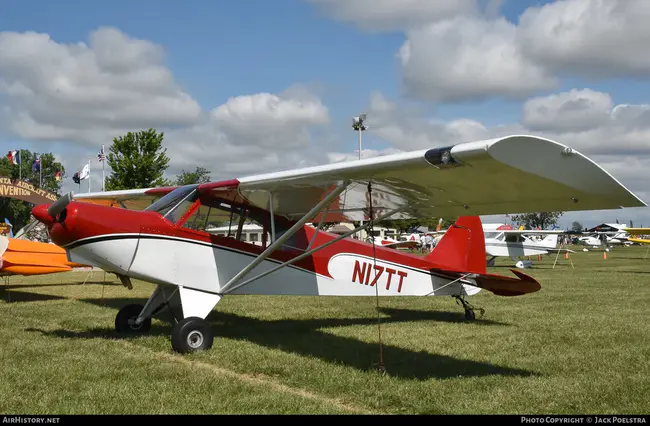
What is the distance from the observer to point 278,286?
8414mm

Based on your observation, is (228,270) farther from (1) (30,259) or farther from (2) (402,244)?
(2) (402,244)

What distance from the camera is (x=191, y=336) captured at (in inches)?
278

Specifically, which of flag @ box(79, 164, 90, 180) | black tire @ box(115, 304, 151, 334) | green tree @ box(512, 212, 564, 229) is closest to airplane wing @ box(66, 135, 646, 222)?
black tire @ box(115, 304, 151, 334)

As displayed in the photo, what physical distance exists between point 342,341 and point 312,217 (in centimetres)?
194

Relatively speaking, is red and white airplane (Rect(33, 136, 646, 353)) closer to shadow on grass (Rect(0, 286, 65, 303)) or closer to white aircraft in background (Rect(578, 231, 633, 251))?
shadow on grass (Rect(0, 286, 65, 303))

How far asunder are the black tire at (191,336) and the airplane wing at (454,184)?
1.77 m

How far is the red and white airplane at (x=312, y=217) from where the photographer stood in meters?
5.09

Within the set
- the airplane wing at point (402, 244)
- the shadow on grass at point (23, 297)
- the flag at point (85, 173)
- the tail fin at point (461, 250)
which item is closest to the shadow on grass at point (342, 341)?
the tail fin at point (461, 250)

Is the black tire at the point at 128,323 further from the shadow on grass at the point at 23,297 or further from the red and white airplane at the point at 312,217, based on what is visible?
the shadow on grass at the point at 23,297

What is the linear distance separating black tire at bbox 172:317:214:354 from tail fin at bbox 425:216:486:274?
4647 mm

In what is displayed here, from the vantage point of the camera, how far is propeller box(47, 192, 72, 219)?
21.5 ft

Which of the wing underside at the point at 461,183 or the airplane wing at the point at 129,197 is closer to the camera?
the wing underside at the point at 461,183
